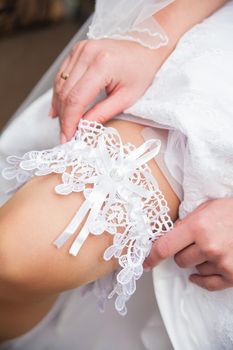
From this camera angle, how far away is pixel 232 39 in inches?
27.1

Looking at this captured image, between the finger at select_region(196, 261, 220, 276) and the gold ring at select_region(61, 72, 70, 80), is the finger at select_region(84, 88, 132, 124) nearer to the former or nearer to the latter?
the gold ring at select_region(61, 72, 70, 80)

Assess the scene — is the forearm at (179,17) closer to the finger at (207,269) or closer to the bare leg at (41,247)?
the bare leg at (41,247)

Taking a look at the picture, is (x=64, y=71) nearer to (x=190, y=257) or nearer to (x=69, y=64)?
(x=69, y=64)

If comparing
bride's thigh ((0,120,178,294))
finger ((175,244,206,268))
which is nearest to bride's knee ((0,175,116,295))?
bride's thigh ((0,120,178,294))

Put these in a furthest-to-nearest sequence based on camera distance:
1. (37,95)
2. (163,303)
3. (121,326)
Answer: (37,95) → (121,326) → (163,303)

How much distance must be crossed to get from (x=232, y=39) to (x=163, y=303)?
1.25ft

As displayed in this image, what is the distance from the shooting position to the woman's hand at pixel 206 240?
0.61 meters

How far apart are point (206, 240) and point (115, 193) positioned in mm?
128

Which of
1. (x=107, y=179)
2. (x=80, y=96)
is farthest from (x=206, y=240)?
(x=80, y=96)

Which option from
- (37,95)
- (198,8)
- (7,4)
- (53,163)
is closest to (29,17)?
(7,4)

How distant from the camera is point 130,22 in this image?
0.74 m

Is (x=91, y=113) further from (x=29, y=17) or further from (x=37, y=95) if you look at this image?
(x=29, y=17)

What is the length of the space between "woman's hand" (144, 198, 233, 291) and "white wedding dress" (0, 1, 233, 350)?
0.08ft

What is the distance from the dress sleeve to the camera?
722 mm
